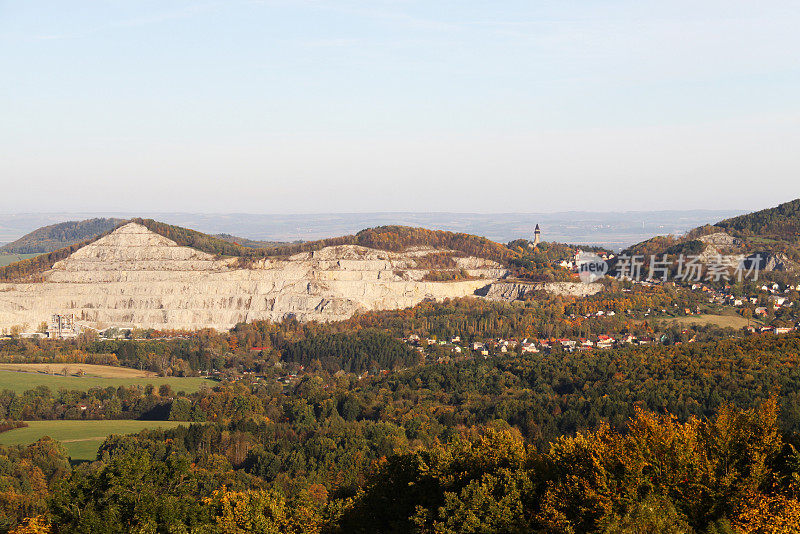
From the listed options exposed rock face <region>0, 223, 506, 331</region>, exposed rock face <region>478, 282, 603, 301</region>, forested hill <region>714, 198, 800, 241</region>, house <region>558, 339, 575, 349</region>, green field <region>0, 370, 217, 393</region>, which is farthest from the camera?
forested hill <region>714, 198, 800, 241</region>

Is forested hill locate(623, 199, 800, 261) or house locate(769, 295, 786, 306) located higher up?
forested hill locate(623, 199, 800, 261)

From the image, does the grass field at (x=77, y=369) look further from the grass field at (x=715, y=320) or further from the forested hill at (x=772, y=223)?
the forested hill at (x=772, y=223)

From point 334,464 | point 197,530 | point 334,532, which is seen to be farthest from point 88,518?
point 334,464

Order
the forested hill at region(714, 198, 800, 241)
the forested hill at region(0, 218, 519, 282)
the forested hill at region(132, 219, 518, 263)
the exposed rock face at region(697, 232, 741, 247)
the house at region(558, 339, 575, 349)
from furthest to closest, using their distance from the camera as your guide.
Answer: the forested hill at region(132, 219, 518, 263)
the forested hill at region(0, 218, 519, 282)
the forested hill at region(714, 198, 800, 241)
the exposed rock face at region(697, 232, 741, 247)
the house at region(558, 339, 575, 349)

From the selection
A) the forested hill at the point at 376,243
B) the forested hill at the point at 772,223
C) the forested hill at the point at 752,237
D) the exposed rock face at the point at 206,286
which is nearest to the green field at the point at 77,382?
the exposed rock face at the point at 206,286

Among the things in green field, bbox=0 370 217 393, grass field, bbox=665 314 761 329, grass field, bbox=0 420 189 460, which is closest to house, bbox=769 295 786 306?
grass field, bbox=665 314 761 329

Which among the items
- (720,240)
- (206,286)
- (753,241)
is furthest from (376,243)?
(753,241)

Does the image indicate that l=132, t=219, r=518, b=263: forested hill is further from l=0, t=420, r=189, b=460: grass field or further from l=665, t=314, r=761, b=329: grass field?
l=0, t=420, r=189, b=460: grass field
